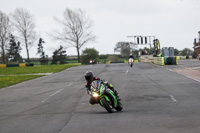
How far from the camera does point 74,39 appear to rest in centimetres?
7112

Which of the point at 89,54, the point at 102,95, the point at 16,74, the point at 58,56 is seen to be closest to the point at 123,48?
the point at 58,56

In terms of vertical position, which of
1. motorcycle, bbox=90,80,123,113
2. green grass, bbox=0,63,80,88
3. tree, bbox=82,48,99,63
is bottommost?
green grass, bbox=0,63,80,88

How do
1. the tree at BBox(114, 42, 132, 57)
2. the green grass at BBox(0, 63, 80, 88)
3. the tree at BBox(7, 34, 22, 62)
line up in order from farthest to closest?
the tree at BBox(114, 42, 132, 57)
the tree at BBox(7, 34, 22, 62)
the green grass at BBox(0, 63, 80, 88)

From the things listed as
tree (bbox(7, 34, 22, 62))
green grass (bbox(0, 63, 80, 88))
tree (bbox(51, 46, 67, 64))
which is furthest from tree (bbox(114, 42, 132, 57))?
green grass (bbox(0, 63, 80, 88))

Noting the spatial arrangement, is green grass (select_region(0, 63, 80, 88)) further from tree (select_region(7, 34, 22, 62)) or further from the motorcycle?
tree (select_region(7, 34, 22, 62))

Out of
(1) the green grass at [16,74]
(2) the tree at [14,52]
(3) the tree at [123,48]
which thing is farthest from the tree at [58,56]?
(1) the green grass at [16,74]

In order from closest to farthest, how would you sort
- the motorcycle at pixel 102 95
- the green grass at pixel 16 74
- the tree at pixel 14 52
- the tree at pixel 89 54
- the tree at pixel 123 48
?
the motorcycle at pixel 102 95
the green grass at pixel 16 74
the tree at pixel 89 54
the tree at pixel 14 52
the tree at pixel 123 48

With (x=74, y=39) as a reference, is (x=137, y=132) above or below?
below

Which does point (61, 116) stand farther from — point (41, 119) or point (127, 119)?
point (127, 119)

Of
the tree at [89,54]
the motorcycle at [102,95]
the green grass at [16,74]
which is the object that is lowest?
the green grass at [16,74]

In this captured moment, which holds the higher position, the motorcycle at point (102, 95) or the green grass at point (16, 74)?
the motorcycle at point (102, 95)

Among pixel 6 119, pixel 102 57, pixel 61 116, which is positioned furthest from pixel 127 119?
pixel 102 57

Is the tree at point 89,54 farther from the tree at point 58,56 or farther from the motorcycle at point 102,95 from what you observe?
the motorcycle at point 102,95

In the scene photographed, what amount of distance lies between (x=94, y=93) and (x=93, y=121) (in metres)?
1.21
